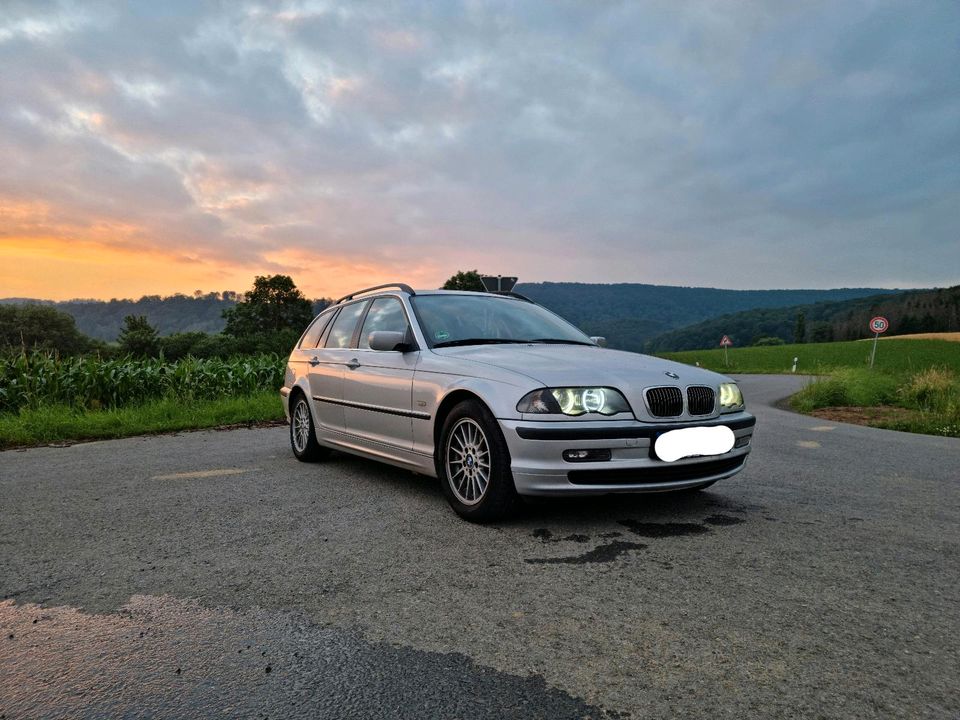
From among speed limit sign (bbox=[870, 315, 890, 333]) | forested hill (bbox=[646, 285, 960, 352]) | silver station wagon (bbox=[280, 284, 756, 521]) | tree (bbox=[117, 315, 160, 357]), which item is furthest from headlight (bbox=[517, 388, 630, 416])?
forested hill (bbox=[646, 285, 960, 352])

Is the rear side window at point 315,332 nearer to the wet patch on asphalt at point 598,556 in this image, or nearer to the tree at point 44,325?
the wet patch on asphalt at point 598,556

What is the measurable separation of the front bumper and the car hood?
0.26 m

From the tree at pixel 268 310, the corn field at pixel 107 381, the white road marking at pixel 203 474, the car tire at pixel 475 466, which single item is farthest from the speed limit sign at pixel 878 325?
the tree at pixel 268 310

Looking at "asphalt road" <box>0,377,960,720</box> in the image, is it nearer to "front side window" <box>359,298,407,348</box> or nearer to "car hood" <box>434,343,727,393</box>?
"car hood" <box>434,343,727,393</box>

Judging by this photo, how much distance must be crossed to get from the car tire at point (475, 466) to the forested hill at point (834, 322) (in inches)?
3865

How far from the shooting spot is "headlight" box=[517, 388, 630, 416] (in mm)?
3797

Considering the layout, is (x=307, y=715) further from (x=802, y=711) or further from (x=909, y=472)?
(x=909, y=472)

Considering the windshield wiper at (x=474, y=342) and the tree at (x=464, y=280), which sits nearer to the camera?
the windshield wiper at (x=474, y=342)

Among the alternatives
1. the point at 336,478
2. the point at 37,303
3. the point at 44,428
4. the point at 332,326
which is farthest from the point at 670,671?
the point at 37,303

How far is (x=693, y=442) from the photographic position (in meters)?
3.98

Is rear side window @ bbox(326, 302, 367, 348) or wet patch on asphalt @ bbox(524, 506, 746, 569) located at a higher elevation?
rear side window @ bbox(326, 302, 367, 348)

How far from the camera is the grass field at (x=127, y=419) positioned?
886 cm

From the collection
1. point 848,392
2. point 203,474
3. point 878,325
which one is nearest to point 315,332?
point 203,474

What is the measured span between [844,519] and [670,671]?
2.66m
